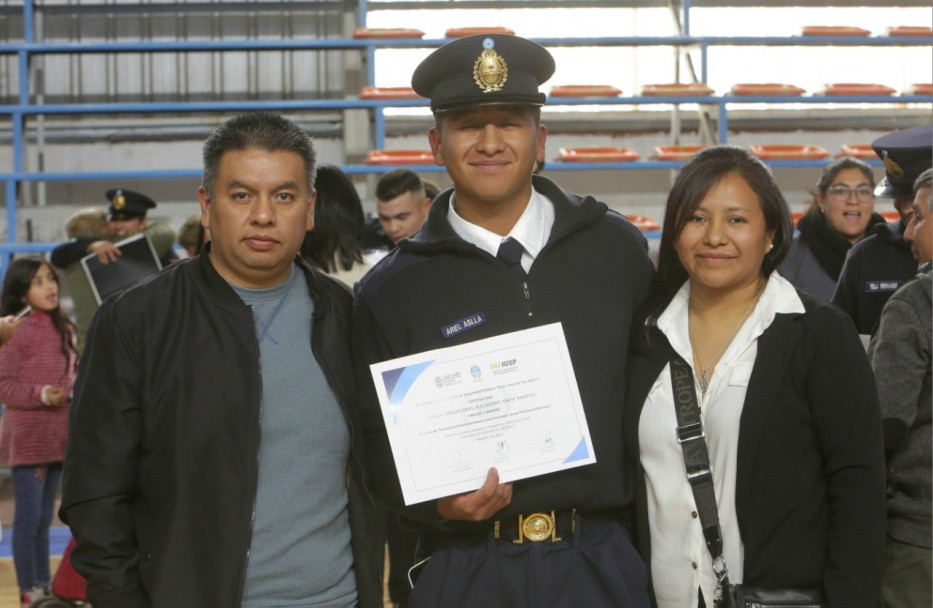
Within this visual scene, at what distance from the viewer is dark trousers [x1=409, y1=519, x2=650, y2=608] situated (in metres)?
1.67

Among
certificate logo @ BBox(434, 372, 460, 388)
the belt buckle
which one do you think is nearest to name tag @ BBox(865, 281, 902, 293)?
the belt buckle

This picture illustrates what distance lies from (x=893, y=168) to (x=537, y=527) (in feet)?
4.12

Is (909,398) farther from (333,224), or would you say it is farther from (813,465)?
(333,224)

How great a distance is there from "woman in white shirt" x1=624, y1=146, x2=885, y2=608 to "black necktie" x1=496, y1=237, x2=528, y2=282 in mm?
230

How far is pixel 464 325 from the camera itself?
68.3 inches

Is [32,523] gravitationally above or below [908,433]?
below

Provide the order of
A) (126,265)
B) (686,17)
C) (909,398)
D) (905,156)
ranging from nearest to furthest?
(909,398)
(905,156)
(126,265)
(686,17)

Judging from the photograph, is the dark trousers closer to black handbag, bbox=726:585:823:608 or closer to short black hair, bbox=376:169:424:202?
black handbag, bbox=726:585:823:608

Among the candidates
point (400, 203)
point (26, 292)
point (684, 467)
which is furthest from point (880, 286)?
point (26, 292)

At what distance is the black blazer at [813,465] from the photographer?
163 centimetres

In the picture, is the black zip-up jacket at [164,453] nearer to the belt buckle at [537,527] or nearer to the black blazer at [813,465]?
the belt buckle at [537,527]

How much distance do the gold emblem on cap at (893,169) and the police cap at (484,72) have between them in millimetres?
950

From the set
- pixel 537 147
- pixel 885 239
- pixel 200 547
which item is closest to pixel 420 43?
pixel 885 239

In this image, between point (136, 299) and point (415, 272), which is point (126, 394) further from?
point (415, 272)
